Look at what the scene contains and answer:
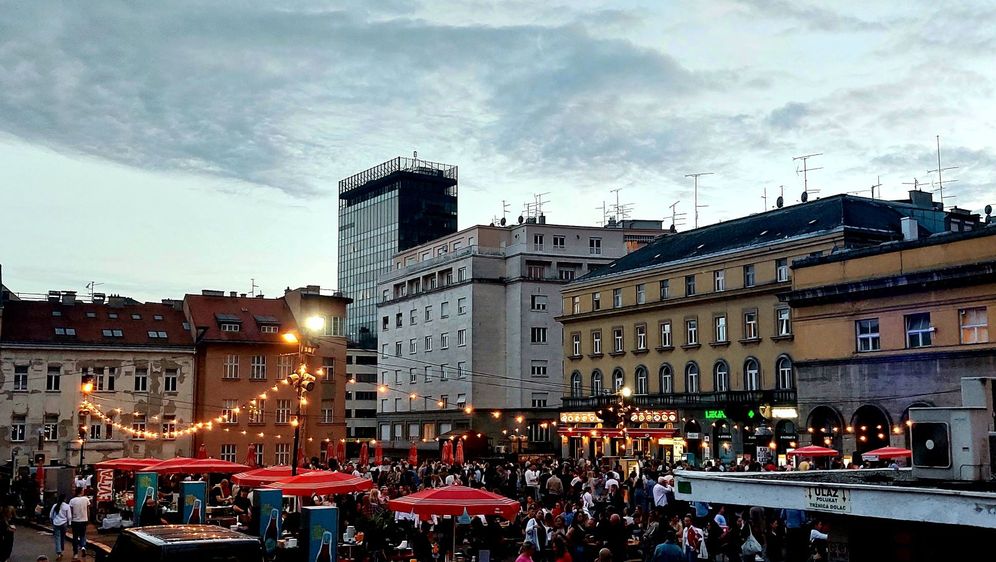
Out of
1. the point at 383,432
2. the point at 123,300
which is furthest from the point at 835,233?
the point at 383,432

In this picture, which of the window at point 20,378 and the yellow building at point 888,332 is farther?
the window at point 20,378

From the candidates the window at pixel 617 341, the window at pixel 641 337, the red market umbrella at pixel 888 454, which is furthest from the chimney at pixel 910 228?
the window at pixel 617 341

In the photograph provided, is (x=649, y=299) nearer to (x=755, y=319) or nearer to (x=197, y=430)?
(x=755, y=319)

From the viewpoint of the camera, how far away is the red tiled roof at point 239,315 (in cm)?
5925

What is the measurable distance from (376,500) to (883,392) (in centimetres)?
2102

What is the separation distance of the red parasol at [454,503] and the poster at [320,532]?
59.6 inches

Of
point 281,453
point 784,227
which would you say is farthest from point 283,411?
point 784,227

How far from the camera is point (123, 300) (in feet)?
199

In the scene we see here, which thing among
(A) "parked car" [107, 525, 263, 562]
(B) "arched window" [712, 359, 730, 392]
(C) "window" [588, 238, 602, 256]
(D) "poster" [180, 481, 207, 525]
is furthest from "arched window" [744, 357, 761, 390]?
(A) "parked car" [107, 525, 263, 562]

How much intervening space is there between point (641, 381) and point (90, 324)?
3202 cm

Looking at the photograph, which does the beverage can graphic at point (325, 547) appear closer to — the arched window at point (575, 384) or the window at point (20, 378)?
the window at point (20, 378)

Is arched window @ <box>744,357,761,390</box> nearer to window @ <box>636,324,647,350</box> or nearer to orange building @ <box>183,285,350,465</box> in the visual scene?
window @ <box>636,324,647,350</box>

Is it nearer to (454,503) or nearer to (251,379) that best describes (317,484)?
(454,503)

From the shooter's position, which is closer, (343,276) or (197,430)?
(197,430)
